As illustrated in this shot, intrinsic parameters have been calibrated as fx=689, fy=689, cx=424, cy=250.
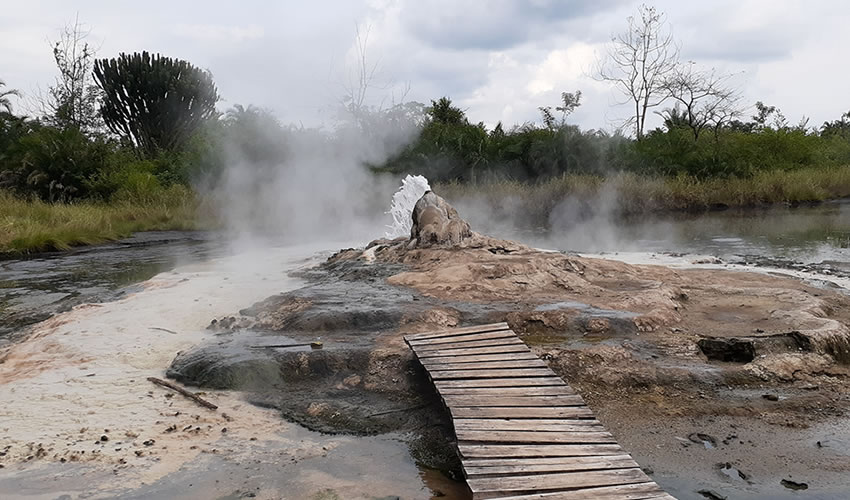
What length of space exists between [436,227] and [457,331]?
3.60m

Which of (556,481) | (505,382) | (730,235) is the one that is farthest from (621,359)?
(730,235)

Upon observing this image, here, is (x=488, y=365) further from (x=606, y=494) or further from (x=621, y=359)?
(x=606, y=494)

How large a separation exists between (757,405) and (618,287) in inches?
118

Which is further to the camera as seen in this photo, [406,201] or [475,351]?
[406,201]

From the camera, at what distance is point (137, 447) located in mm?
3922

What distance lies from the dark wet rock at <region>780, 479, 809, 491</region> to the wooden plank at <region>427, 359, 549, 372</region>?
5.08ft

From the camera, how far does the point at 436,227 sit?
29.1 feet

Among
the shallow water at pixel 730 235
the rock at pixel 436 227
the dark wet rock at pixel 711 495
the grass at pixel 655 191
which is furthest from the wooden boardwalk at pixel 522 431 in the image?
the grass at pixel 655 191

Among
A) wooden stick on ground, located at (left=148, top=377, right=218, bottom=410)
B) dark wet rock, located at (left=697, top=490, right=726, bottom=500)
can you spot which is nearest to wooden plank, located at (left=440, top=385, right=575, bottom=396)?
dark wet rock, located at (left=697, top=490, right=726, bottom=500)

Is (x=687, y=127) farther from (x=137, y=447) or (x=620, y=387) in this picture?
(x=137, y=447)

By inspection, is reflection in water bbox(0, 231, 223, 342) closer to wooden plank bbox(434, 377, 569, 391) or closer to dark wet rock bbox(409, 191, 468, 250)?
dark wet rock bbox(409, 191, 468, 250)

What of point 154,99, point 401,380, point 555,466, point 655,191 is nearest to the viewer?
point 555,466

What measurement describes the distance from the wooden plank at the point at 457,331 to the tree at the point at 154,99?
912 inches

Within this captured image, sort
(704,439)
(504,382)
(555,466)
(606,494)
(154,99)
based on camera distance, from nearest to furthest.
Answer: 1. (606,494)
2. (555,466)
3. (704,439)
4. (504,382)
5. (154,99)
